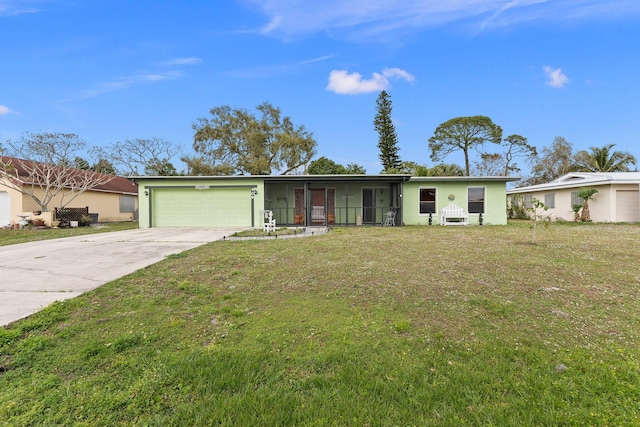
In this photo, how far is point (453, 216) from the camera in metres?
14.4

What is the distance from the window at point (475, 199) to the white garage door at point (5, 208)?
77.5 feet

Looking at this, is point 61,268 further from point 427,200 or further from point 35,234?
point 427,200

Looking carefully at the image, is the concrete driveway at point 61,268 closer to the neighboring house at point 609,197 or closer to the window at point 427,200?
the window at point 427,200

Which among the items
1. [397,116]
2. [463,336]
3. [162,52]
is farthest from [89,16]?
[397,116]

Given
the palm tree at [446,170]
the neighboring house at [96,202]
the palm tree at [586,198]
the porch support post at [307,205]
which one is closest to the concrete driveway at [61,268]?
the porch support post at [307,205]

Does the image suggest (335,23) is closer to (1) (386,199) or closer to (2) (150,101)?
(1) (386,199)

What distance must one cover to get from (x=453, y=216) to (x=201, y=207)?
1196 cm

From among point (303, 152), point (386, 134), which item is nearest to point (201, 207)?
point (303, 152)

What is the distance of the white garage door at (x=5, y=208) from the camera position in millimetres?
16156

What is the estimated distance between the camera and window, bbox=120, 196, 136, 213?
22.9 meters

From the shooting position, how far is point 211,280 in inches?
179

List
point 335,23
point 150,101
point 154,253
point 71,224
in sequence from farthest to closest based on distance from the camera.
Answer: point 150,101 → point 71,224 → point 335,23 → point 154,253

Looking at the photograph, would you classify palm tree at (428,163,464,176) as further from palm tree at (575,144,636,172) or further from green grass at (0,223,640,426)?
green grass at (0,223,640,426)

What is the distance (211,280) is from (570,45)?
17.5 metres
